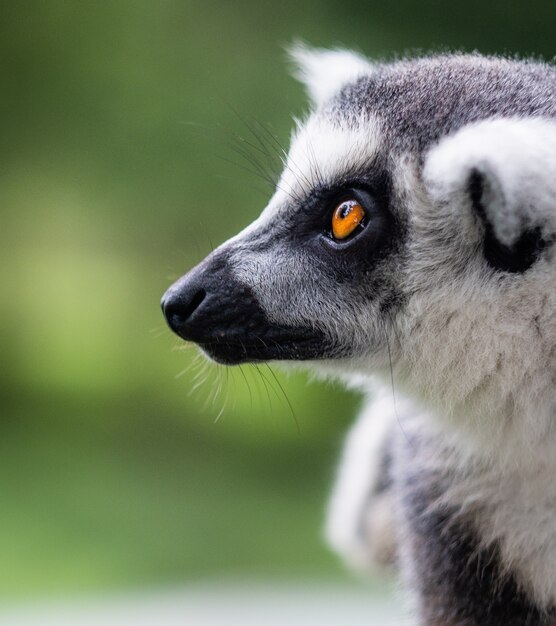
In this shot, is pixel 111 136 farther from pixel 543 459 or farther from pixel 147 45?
pixel 543 459

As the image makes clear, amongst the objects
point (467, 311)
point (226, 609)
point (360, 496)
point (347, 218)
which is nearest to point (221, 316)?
point (347, 218)

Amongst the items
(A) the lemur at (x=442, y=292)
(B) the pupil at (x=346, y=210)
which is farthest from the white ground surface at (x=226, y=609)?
(B) the pupil at (x=346, y=210)

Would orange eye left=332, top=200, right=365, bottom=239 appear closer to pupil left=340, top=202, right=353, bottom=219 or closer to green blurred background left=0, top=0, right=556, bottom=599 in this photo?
pupil left=340, top=202, right=353, bottom=219

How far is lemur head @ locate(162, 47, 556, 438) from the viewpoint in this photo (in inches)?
44.1

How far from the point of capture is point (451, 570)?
4.38 feet

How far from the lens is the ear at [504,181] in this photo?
102cm

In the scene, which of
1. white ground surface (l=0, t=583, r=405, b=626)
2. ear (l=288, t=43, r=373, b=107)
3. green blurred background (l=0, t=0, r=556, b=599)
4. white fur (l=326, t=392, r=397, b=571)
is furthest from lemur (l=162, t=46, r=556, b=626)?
green blurred background (l=0, t=0, r=556, b=599)

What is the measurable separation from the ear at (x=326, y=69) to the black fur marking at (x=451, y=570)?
1.86 ft

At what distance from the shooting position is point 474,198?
3.62ft

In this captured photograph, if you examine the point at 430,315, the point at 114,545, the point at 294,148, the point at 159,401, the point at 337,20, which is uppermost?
the point at 337,20

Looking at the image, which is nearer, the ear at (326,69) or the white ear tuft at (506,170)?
the white ear tuft at (506,170)

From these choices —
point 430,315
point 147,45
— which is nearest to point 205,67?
point 147,45

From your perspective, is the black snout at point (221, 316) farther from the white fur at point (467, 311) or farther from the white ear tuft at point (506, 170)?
the white ear tuft at point (506, 170)

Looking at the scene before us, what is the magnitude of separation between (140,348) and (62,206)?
0.68m
